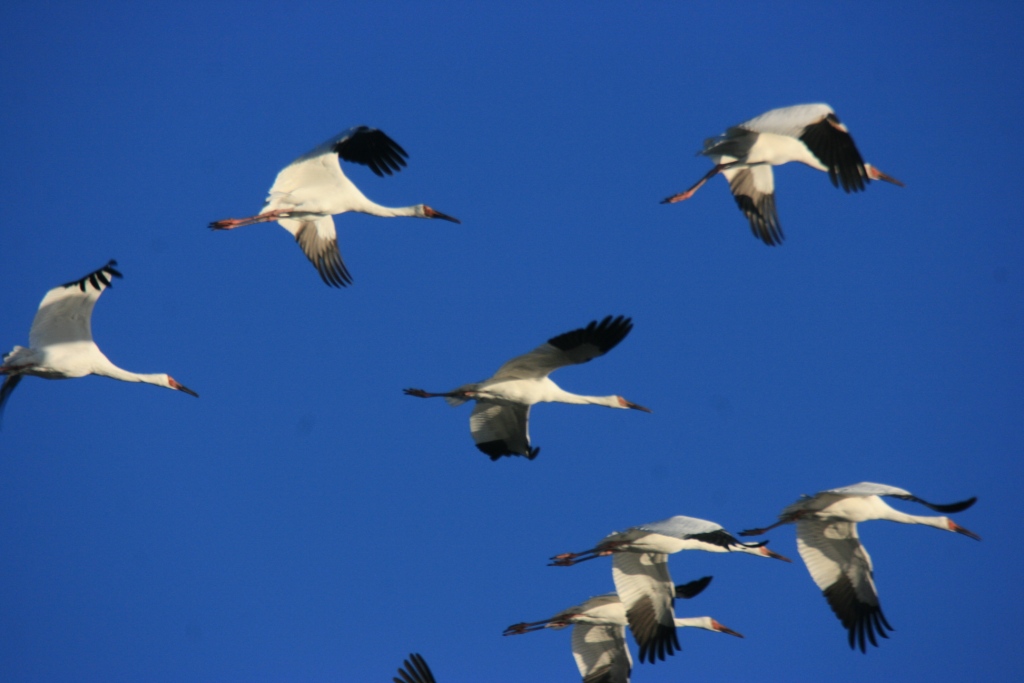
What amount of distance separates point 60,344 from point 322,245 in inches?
142

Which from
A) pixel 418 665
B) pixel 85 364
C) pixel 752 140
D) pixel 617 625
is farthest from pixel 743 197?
pixel 85 364

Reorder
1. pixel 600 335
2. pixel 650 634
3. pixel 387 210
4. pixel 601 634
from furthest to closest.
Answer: pixel 387 210 → pixel 601 634 → pixel 650 634 → pixel 600 335

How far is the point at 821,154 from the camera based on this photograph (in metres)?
13.0

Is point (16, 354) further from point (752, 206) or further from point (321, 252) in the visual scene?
point (752, 206)

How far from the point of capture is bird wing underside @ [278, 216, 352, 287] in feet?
53.1

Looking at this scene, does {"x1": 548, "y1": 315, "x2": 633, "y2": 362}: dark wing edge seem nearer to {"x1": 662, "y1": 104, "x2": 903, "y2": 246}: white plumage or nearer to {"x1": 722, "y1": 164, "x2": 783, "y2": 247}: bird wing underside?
{"x1": 662, "y1": 104, "x2": 903, "y2": 246}: white plumage

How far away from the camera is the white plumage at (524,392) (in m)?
12.5

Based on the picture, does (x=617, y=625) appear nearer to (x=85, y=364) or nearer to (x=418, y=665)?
(x=418, y=665)

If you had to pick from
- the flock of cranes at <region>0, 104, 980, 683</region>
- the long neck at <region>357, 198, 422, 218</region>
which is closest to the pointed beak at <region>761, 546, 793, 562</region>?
the flock of cranes at <region>0, 104, 980, 683</region>

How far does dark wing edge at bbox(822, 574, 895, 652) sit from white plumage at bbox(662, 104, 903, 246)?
13.9ft

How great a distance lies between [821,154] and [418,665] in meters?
6.46

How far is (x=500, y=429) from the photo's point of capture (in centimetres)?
1488

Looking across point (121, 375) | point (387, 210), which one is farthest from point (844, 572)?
point (121, 375)

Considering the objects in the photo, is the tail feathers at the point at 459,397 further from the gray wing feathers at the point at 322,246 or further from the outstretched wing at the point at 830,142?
the outstretched wing at the point at 830,142
